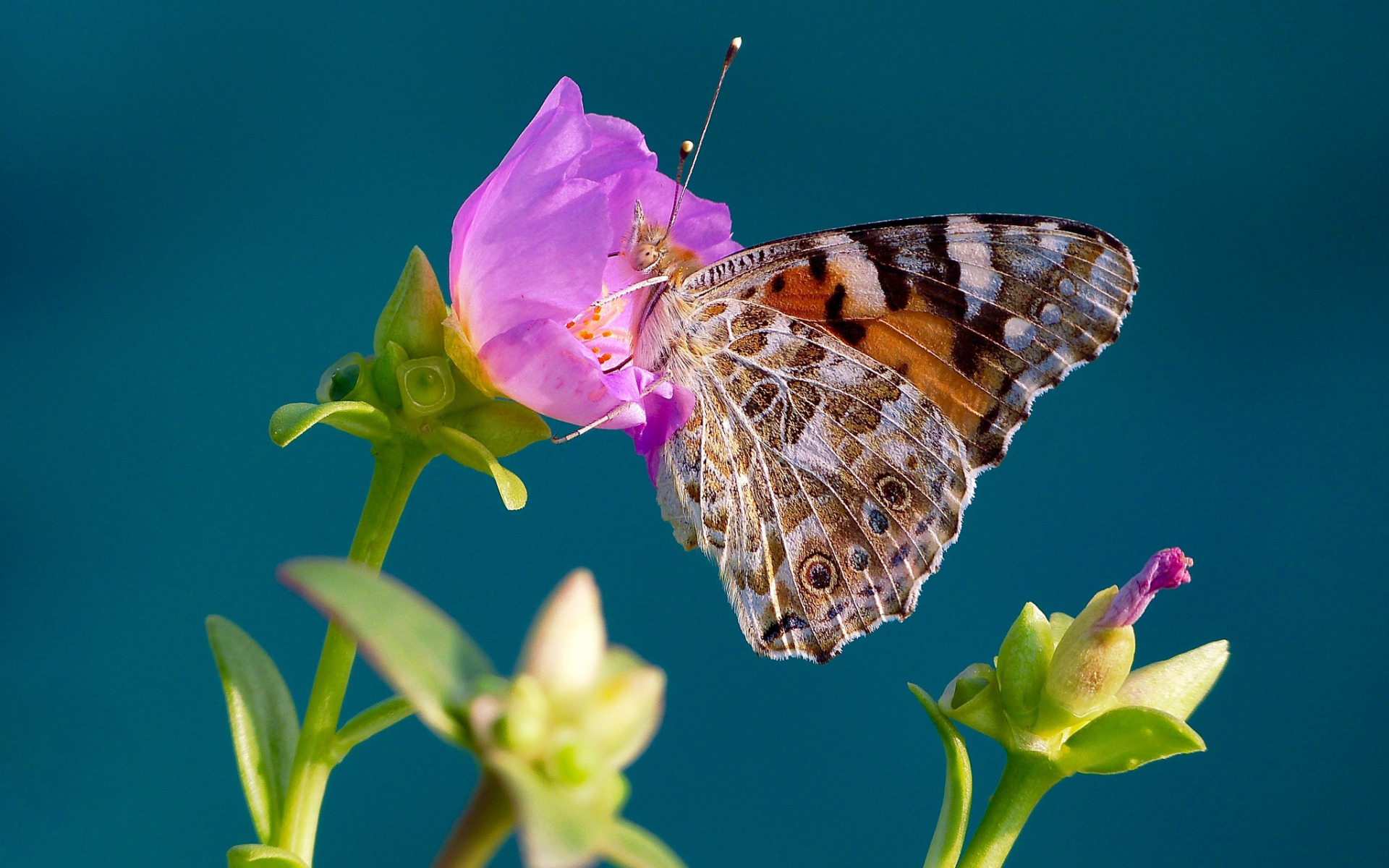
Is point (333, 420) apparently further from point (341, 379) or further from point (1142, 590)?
point (1142, 590)

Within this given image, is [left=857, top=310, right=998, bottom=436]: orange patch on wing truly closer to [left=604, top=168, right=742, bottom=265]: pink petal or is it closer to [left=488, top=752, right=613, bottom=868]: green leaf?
[left=604, top=168, right=742, bottom=265]: pink petal

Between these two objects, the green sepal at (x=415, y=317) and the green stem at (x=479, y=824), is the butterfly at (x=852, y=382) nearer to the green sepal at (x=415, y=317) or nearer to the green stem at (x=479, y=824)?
the green sepal at (x=415, y=317)

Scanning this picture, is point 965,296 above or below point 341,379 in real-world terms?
above

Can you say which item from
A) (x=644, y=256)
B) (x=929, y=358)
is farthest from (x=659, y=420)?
(x=929, y=358)

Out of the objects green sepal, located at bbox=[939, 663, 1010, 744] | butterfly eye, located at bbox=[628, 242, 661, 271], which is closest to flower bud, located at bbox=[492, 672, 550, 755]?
green sepal, located at bbox=[939, 663, 1010, 744]

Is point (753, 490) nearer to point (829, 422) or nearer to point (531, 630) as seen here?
point (829, 422)
